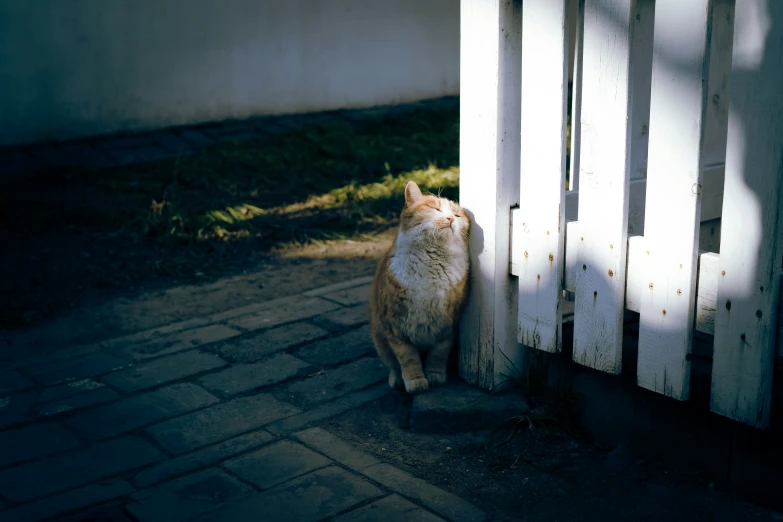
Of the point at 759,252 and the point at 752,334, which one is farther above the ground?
the point at 759,252

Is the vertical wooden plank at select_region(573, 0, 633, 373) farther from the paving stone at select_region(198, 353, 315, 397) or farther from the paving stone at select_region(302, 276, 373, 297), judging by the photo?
the paving stone at select_region(302, 276, 373, 297)

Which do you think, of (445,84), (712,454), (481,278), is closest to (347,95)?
(445,84)

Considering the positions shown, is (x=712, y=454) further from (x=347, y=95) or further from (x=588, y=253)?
(x=347, y=95)

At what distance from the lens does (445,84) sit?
10.2 m

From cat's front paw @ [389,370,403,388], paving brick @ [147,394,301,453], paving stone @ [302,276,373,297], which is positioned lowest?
paving brick @ [147,394,301,453]

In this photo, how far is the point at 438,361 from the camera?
120 inches

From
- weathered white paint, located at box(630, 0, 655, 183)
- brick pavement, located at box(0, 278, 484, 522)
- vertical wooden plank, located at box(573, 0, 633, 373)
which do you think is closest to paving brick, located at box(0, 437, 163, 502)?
brick pavement, located at box(0, 278, 484, 522)

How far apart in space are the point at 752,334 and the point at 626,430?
677mm

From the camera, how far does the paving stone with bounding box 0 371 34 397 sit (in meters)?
3.28

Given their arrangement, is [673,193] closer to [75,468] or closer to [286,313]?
[75,468]

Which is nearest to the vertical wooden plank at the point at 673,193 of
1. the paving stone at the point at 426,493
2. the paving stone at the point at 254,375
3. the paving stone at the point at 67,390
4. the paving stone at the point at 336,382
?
the paving stone at the point at 426,493

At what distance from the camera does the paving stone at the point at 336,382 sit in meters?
3.16

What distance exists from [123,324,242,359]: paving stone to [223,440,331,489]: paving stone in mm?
1095

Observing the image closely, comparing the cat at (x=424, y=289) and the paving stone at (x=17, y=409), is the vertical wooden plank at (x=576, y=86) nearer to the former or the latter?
the cat at (x=424, y=289)
